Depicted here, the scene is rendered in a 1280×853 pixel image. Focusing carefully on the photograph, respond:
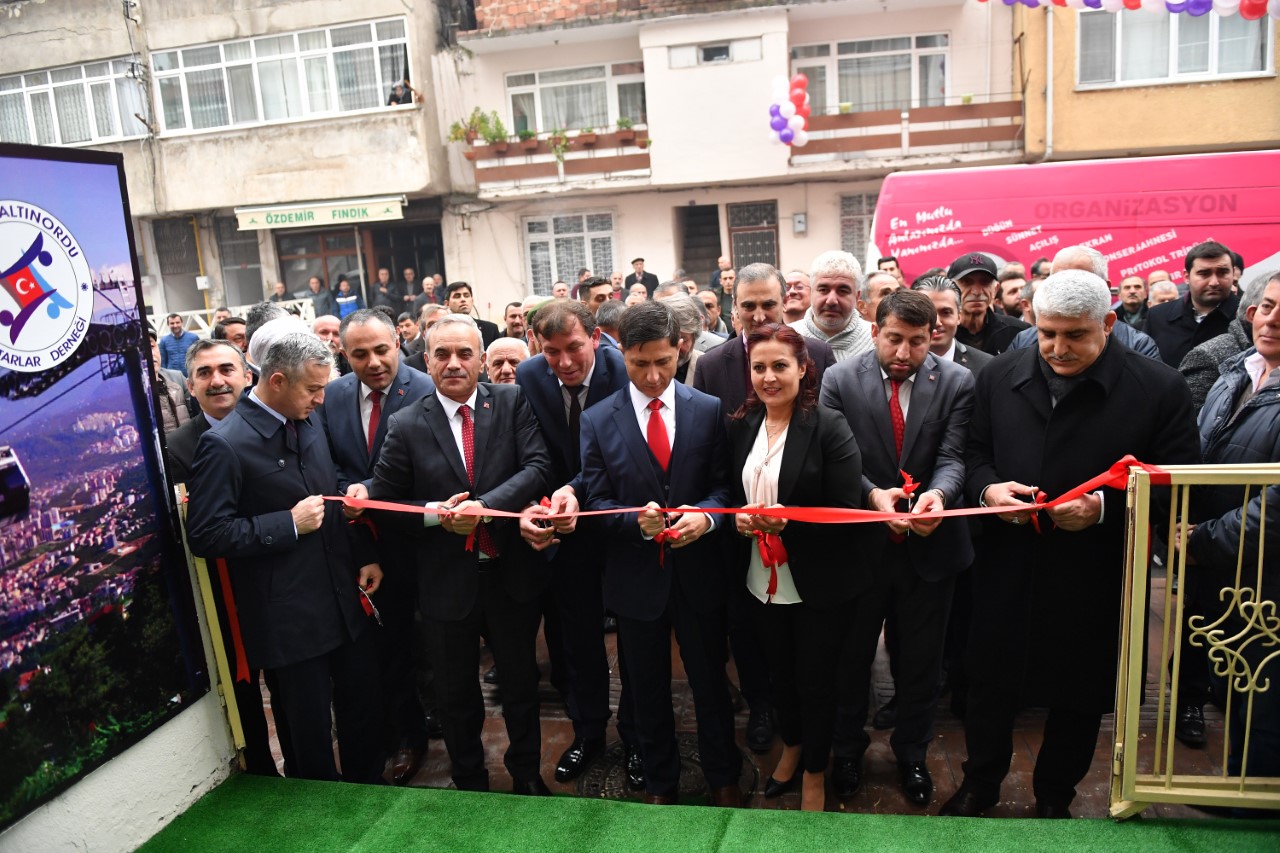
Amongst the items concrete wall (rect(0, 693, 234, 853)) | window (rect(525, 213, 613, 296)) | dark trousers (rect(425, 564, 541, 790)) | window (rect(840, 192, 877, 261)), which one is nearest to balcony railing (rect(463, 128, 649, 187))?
window (rect(525, 213, 613, 296))

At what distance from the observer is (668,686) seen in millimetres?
3678

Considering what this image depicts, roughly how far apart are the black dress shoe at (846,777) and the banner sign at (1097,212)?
7524mm

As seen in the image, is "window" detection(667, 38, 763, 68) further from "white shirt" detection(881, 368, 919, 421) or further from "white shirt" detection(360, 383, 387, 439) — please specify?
"white shirt" detection(881, 368, 919, 421)

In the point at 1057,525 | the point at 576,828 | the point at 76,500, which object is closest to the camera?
the point at 76,500

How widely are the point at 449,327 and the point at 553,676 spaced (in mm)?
2190

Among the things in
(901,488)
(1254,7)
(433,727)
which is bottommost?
(433,727)

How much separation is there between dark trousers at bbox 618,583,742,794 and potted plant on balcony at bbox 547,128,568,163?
48.0 feet

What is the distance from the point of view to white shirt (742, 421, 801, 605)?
3406 mm

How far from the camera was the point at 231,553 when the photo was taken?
329 cm

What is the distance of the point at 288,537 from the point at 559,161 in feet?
48.3

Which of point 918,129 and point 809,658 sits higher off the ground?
point 918,129

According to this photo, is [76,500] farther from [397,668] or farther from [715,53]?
[715,53]

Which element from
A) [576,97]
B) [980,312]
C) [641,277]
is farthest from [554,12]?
[980,312]

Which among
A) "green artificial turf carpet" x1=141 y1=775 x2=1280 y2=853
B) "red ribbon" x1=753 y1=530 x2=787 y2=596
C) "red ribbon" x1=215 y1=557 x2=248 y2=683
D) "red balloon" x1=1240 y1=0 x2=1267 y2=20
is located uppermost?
"red balloon" x1=1240 y1=0 x2=1267 y2=20
